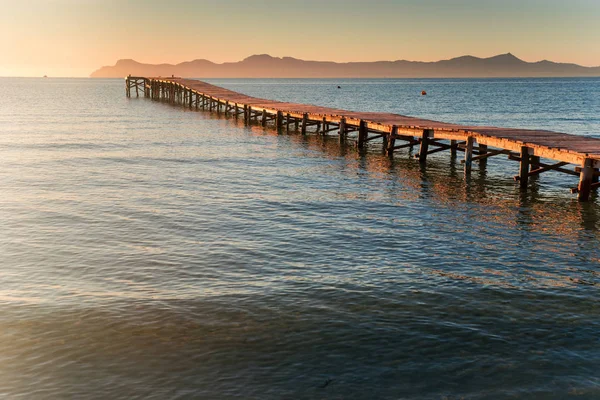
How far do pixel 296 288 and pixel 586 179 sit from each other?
42.6 feet

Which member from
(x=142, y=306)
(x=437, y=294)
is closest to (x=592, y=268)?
(x=437, y=294)

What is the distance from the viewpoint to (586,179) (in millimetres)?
21516

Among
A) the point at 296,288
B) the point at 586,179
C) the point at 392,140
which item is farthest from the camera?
the point at 392,140

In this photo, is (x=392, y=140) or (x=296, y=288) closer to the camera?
(x=296, y=288)

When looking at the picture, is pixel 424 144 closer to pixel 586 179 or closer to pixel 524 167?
pixel 524 167

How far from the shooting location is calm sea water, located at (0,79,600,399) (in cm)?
960

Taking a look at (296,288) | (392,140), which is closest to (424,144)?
(392,140)

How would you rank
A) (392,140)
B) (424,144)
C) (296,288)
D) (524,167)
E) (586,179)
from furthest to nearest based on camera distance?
(392,140)
(424,144)
(524,167)
(586,179)
(296,288)

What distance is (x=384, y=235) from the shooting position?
17625mm

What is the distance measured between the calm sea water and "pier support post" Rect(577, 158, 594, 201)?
0.58 m

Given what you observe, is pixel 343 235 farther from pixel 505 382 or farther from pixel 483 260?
pixel 505 382

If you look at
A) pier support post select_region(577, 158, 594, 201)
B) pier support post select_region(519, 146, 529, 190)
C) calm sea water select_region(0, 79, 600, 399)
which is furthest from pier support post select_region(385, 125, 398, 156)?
pier support post select_region(577, 158, 594, 201)

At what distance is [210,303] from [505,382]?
18.5ft

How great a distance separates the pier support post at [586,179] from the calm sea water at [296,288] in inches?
23.0
